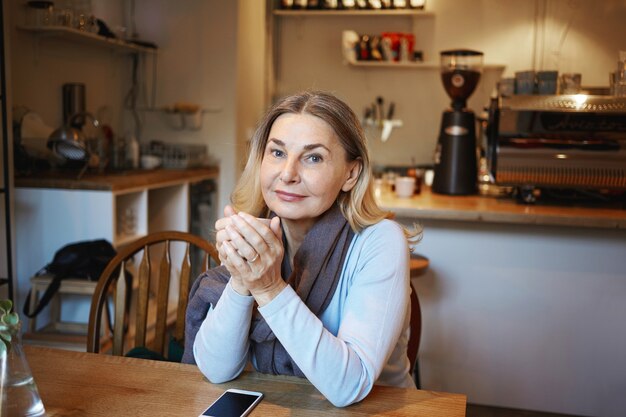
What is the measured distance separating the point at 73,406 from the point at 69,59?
2.84 m

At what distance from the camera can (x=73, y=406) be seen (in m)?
1.09

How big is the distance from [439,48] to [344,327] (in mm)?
3900

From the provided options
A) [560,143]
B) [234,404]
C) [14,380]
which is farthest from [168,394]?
[560,143]

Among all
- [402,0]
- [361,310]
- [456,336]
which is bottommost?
[456,336]

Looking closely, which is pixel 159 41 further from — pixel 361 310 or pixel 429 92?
pixel 361 310

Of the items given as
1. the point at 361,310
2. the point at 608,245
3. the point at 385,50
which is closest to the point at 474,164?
the point at 608,245

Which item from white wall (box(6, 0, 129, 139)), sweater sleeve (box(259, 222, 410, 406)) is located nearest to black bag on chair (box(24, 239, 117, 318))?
white wall (box(6, 0, 129, 139))

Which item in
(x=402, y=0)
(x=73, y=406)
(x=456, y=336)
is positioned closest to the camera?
(x=73, y=406)

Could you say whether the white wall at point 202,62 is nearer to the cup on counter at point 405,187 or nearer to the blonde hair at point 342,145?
the cup on counter at point 405,187

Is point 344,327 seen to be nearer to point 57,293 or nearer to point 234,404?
point 234,404

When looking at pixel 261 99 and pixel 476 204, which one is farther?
pixel 261 99

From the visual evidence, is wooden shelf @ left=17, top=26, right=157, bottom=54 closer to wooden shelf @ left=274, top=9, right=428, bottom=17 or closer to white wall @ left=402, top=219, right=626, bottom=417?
wooden shelf @ left=274, top=9, right=428, bottom=17

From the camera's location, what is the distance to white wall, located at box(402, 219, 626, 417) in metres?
2.72

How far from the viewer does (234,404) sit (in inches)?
43.2
